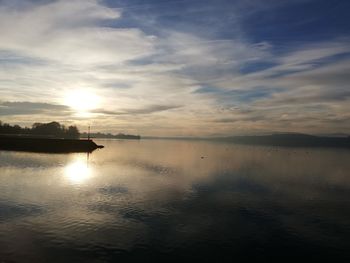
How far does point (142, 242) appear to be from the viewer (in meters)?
31.5

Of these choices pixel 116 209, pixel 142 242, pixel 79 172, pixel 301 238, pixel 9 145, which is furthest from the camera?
pixel 9 145

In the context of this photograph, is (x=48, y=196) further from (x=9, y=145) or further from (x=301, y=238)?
(x=9, y=145)

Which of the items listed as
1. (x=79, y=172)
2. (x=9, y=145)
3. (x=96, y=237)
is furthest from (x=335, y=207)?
(x=9, y=145)

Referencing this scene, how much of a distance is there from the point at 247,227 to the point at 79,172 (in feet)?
191

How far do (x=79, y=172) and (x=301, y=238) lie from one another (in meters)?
64.0

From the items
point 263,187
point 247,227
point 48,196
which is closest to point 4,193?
point 48,196

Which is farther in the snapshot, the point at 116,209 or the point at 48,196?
the point at 48,196

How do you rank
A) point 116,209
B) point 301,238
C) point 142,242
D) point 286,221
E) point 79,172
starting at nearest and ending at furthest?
1. point 142,242
2. point 301,238
3. point 286,221
4. point 116,209
5. point 79,172

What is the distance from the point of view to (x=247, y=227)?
125 ft

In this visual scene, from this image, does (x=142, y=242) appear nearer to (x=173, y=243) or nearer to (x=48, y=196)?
(x=173, y=243)

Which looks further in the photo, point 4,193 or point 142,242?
point 4,193

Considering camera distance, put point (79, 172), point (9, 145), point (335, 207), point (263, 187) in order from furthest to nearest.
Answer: point (9, 145)
point (79, 172)
point (263, 187)
point (335, 207)

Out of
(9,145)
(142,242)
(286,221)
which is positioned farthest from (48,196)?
(9,145)

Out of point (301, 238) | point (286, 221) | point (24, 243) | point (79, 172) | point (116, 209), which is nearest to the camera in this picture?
point (24, 243)
